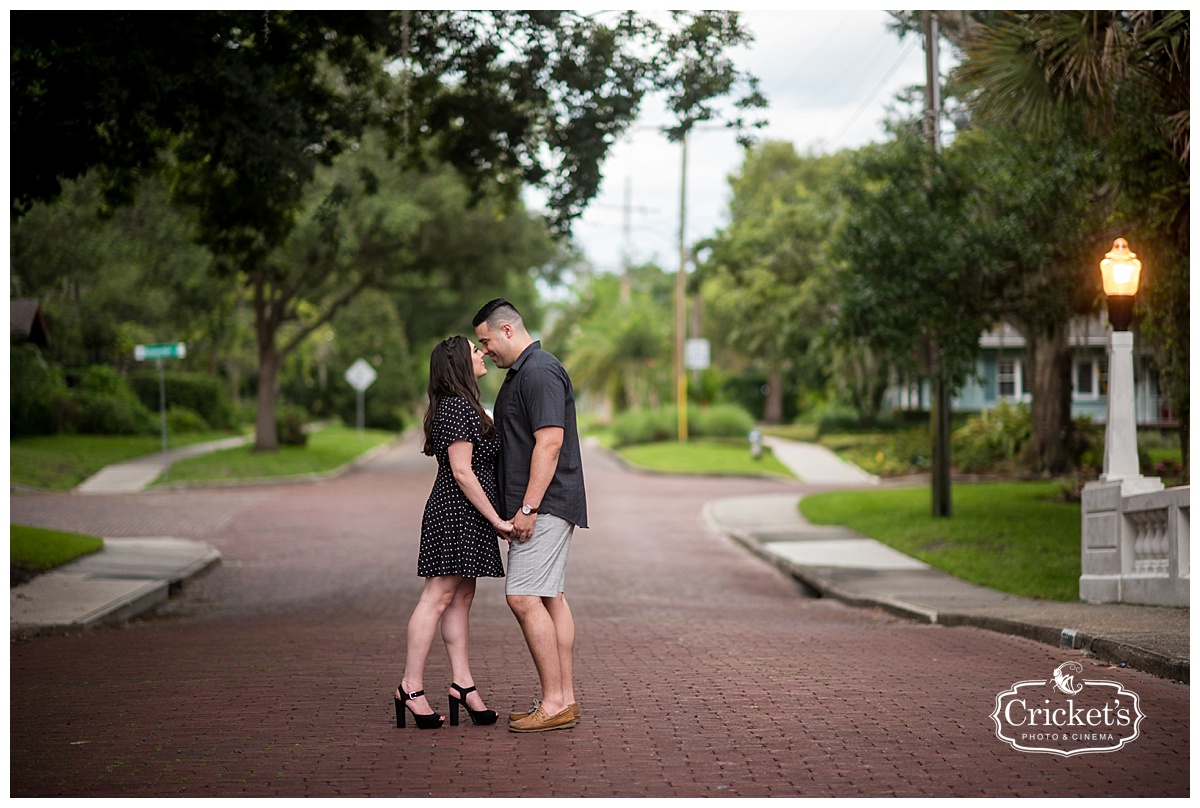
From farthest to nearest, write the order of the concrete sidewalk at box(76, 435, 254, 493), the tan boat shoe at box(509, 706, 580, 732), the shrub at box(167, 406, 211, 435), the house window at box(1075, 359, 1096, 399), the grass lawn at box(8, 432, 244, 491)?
1. the house window at box(1075, 359, 1096, 399)
2. the shrub at box(167, 406, 211, 435)
3. the grass lawn at box(8, 432, 244, 491)
4. the concrete sidewalk at box(76, 435, 254, 493)
5. the tan boat shoe at box(509, 706, 580, 732)

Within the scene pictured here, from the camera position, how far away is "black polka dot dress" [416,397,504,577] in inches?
239

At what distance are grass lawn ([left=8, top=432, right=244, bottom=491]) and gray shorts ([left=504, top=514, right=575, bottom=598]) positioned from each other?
A: 2228cm

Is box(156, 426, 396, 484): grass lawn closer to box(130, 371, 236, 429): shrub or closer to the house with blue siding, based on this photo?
box(130, 371, 236, 429): shrub

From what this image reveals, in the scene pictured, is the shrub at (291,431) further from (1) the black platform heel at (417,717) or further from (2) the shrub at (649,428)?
(1) the black platform heel at (417,717)

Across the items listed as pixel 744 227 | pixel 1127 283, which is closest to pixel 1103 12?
pixel 1127 283

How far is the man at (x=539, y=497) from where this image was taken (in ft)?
19.5

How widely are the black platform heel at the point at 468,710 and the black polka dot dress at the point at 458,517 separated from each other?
24.1 inches

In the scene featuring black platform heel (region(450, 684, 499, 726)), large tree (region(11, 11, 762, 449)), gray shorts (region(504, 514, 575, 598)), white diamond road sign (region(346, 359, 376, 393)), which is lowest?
black platform heel (region(450, 684, 499, 726))

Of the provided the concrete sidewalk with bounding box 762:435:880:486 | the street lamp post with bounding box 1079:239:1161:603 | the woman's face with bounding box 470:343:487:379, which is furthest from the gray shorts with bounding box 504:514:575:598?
the concrete sidewalk with bounding box 762:435:880:486

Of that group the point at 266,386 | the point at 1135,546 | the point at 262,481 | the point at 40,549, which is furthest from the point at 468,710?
the point at 266,386

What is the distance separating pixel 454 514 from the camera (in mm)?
6137

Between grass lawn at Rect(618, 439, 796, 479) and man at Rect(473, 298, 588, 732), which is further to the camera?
grass lawn at Rect(618, 439, 796, 479)

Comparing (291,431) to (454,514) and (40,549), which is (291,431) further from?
(454,514)
